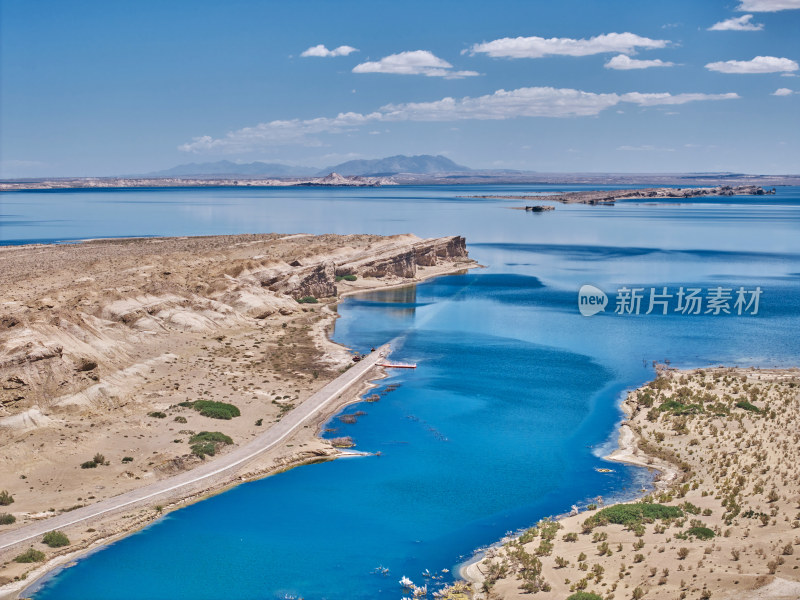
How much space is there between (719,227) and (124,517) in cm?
16710

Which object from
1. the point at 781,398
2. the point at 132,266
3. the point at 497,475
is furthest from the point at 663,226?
the point at 497,475

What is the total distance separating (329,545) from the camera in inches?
1174

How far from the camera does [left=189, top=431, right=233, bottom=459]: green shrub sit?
1404 inches

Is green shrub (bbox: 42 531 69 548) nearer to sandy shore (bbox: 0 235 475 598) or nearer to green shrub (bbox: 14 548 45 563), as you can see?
sandy shore (bbox: 0 235 475 598)

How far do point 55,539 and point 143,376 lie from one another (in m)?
19.5

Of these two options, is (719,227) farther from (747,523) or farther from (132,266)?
(747,523)

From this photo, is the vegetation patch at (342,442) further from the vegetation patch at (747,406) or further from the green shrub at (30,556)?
the vegetation patch at (747,406)

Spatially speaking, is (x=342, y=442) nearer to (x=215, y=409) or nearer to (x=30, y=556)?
(x=215, y=409)

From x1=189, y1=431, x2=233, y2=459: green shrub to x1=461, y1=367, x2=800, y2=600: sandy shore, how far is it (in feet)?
47.8

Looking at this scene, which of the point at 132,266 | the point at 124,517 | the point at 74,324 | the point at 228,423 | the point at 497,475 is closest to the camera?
the point at 124,517

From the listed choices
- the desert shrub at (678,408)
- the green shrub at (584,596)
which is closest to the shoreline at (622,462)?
the desert shrub at (678,408)

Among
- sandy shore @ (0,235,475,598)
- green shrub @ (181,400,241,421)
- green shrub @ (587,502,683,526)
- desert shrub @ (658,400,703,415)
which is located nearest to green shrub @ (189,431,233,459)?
sandy shore @ (0,235,475,598)

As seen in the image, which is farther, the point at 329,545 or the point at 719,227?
the point at 719,227

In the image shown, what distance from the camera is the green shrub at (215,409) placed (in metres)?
40.8
